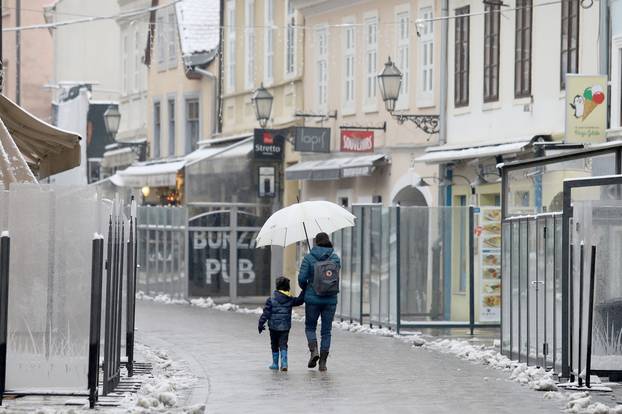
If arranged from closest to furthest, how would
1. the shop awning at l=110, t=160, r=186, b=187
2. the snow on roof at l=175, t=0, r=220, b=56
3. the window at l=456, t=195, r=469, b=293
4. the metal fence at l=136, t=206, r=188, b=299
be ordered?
the window at l=456, t=195, r=469, b=293
the metal fence at l=136, t=206, r=188, b=299
the shop awning at l=110, t=160, r=186, b=187
the snow on roof at l=175, t=0, r=220, b=56

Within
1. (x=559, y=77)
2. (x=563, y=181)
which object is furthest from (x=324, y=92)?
(x=563, y=181)

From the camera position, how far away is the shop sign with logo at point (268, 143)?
40.6m

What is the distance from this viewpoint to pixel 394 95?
3259 cm

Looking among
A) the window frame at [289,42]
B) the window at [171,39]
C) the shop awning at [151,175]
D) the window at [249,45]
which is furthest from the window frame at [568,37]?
the window at [171,39]

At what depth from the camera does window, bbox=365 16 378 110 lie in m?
37.5

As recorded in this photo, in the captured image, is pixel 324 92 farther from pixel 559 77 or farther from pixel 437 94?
pixel 559 77

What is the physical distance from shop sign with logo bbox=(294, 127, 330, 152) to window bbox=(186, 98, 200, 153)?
11962 millimetres

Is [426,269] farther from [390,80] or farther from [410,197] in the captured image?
[410,197]

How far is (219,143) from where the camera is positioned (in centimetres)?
4631

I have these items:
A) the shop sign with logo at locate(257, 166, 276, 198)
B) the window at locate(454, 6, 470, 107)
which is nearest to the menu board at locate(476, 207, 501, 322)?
the window at locate(454, 6, 470, 107)

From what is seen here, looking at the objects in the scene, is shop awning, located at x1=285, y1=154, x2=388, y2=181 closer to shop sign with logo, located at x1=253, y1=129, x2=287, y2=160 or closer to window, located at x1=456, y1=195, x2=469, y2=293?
shop sign with logo, located at x1=253, y1=129, x2=287, y2=160

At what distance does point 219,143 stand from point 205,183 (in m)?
5.58

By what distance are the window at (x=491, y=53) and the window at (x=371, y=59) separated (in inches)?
213

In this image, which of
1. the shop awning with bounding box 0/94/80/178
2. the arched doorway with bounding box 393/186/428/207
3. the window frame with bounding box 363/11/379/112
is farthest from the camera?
the window frame with bounding box 363/11/379/112
